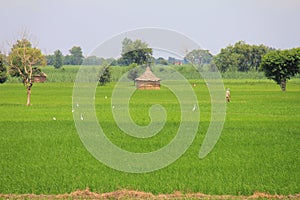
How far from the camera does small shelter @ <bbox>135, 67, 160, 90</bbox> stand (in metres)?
57.9

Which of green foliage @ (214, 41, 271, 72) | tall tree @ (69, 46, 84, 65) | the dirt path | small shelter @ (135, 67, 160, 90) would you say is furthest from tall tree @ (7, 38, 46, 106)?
tall tree @ (69, 46, 84, 65)

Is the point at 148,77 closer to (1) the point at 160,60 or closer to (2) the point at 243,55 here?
(1) the point at 160,60

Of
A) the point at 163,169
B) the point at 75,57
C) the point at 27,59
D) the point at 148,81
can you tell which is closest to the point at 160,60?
the point at 27,59

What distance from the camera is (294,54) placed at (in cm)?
5659

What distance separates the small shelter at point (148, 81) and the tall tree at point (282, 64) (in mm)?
12034

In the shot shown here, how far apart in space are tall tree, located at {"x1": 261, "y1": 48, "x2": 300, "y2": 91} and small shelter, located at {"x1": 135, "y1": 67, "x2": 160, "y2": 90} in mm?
12034

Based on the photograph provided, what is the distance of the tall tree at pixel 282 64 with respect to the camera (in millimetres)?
55438

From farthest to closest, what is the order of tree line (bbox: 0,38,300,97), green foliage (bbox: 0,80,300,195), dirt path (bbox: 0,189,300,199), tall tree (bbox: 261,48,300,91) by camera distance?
tall tree (bbox: 261,48,300,91) < tree line (bbox: 0,38,300,97) < green foliage (bbox: 0,80,300,195) < dirt path (bbox: 0,189,300,199)

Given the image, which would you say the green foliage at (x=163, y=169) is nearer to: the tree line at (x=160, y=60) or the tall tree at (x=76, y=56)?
the tree line at (x=160, y=60)

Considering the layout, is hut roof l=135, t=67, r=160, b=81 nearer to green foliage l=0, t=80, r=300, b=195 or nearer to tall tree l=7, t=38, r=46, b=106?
tall tree l=7, t=38, r=46, b=106

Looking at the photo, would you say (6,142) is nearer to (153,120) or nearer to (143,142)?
(143,142)

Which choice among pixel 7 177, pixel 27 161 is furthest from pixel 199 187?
pixel 27 161

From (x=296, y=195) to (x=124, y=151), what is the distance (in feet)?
18.1

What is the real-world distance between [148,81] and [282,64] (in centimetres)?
1448
